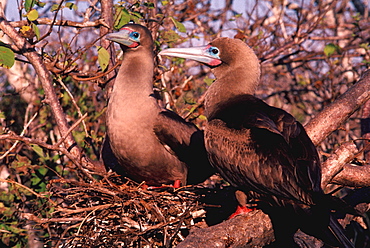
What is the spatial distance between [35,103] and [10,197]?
141 centimetres

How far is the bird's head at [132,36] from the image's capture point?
5.37 metres

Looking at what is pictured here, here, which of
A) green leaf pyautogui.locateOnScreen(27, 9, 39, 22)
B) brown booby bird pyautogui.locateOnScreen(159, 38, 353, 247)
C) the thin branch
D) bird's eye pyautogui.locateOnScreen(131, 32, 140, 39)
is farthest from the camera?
bird's eye pyautogui.locateOnScreen(131, 32, 140, 39)

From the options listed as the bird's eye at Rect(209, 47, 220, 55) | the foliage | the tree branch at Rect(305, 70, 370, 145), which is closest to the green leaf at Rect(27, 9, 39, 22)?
the foliage

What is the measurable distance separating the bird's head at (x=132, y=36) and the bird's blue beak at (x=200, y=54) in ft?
1.72

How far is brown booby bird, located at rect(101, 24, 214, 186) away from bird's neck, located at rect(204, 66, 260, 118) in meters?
0.59

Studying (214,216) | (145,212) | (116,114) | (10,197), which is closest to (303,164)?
(214,216)

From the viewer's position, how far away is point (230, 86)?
15.9 feet

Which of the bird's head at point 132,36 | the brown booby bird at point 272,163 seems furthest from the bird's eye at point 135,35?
the brown booby bird at point 272,163

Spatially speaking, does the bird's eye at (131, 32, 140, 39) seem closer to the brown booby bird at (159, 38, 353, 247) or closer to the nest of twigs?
the brown booby bird at (159, 38, 353, 247)

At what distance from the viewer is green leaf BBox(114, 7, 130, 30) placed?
5.18 meters

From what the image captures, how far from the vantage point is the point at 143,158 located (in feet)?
16.8

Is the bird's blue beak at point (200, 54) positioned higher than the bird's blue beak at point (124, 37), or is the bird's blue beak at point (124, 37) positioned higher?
the bird's blue beak at point (124, 37)

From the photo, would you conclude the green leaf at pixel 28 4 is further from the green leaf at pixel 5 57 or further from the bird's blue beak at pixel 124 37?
the bird's blue beak at pixel 124 37

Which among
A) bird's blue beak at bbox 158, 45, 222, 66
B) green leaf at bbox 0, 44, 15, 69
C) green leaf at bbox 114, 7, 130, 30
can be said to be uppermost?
green leaf at bbox 114, 7, 130, 30
